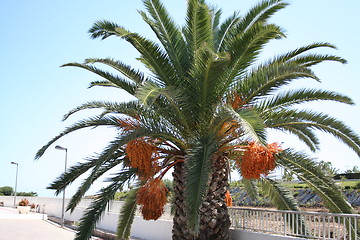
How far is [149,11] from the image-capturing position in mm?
11516

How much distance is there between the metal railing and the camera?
408 inches

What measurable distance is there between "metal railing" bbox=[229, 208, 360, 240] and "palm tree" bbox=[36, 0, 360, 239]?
76 cm

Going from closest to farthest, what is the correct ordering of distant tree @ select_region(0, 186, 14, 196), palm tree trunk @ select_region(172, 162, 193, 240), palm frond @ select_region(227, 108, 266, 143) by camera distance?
1. palm frond @ select_region(227, 108, 266, 143)
2. palm tree trunk @ select_region(172, 162, 193, 240)
3. distant tree @ select_region(0, 186, 14, 196)

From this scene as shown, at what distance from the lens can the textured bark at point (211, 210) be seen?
11.2 meters

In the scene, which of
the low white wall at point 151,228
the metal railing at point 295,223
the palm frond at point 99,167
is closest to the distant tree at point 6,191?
the low white wall at point 151,228

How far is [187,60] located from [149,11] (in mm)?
1637

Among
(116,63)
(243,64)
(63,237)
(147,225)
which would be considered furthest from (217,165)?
(63,237)

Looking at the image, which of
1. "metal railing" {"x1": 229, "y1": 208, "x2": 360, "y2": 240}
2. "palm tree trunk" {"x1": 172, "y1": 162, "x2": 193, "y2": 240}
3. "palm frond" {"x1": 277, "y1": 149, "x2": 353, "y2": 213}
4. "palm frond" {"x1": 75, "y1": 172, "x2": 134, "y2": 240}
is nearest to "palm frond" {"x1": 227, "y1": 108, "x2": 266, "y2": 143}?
"palm frond" {"x1": 277, "y1": 149, "x2": 353, "y2": 213}

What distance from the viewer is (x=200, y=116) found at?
10648mm

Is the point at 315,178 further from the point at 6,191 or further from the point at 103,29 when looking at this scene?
the point at 6,191

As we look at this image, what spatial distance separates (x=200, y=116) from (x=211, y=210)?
2511 mm

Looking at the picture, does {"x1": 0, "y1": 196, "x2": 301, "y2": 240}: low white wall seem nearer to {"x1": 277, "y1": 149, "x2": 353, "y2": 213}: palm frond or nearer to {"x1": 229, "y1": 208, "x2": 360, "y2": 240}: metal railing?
{"x1": 229, "y1": 208, "x2": 360, "y2": 240}: metal railing

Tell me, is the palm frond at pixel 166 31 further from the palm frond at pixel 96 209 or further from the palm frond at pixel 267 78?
the palm frond at pixel 96 209

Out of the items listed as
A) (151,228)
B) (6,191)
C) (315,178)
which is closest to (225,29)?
(315,178)
